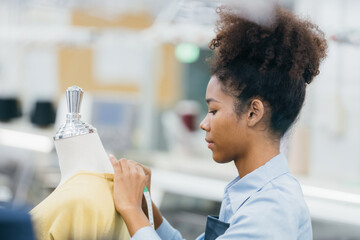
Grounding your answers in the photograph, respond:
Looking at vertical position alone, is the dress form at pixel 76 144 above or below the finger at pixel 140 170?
above

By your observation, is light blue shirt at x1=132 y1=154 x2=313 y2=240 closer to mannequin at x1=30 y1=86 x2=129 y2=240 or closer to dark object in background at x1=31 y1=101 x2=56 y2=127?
mannequin at x1=30 y1=86 x2=129 y2=240

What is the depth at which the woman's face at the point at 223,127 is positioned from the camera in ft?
3.90

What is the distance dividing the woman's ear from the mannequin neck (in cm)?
31

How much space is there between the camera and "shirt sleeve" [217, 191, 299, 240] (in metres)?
1.08

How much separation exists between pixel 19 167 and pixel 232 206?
4041mm

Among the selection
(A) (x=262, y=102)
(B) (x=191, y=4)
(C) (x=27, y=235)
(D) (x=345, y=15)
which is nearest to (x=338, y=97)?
(D) (x=345, y=15)

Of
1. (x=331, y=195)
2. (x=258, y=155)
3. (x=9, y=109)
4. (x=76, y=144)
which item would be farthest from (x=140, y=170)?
(x=9, y=109)

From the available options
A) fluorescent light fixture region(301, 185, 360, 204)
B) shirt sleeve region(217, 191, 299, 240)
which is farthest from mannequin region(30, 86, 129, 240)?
fluorescent light fixture region(301, 185, 360, 204)

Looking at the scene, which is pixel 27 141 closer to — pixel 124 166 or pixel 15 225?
pixel 124 166

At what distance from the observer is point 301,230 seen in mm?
1156

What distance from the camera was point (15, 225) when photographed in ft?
2.28

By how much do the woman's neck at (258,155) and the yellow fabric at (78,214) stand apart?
0.28 metres

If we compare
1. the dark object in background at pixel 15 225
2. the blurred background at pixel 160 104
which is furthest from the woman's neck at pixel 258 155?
the dark object in background at pixel 15 225

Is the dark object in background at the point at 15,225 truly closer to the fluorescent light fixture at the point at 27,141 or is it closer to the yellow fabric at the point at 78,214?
the yellow fabric at the point at 78,214
